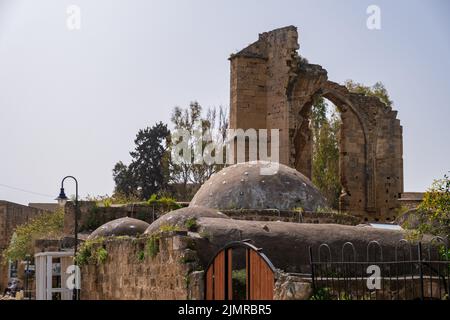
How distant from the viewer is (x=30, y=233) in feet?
93.6

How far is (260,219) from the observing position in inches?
626

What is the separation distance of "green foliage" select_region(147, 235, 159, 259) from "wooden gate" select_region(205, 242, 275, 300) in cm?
186

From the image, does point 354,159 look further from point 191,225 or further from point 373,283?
point 373,283

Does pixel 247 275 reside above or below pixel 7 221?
below

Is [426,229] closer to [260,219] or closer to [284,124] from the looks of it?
[260,219]

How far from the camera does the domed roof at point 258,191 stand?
642 inches

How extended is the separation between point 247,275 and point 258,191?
6348 millimetres

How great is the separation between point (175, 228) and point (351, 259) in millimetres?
2713

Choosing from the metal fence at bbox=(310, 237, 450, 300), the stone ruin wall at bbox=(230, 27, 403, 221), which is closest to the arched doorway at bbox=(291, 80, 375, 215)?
the stone ruin wall at bbox=(230, 27, 403, 221)

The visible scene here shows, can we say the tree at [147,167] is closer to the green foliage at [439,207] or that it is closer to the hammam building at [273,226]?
the hammam building at [273,226]

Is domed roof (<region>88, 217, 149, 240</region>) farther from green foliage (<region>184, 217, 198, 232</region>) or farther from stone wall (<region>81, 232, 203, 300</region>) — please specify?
green foliage (<region>184, 217, 198, 232</region>)

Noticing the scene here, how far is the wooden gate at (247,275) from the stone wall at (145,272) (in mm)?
350

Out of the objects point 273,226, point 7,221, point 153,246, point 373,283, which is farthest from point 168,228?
point 7,221
